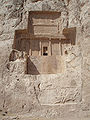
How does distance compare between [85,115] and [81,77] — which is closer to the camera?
[85,115]

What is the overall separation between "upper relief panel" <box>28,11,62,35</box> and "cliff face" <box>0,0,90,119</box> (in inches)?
25.7

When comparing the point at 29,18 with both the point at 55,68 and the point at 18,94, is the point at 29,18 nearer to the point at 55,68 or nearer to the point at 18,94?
the point at 55,68

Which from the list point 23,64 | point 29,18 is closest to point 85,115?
point 23,64

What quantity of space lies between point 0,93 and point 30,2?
816cm

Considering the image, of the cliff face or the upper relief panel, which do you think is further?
the upper relief panel

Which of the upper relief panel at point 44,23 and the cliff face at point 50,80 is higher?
the upper relief panel at point 44,23

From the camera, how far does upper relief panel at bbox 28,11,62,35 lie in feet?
45.4

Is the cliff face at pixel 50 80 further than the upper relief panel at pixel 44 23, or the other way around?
the upper relief panel at pixel 44 23

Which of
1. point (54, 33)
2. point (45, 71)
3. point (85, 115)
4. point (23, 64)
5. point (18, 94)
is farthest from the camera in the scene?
point (54, 33)

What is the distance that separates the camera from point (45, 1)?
14102 millimetres

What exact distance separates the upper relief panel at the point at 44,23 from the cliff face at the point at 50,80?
652mm

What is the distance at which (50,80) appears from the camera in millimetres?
11844

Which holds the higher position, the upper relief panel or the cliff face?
the upper relief panel

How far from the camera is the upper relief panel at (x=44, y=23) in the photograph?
13852mm
